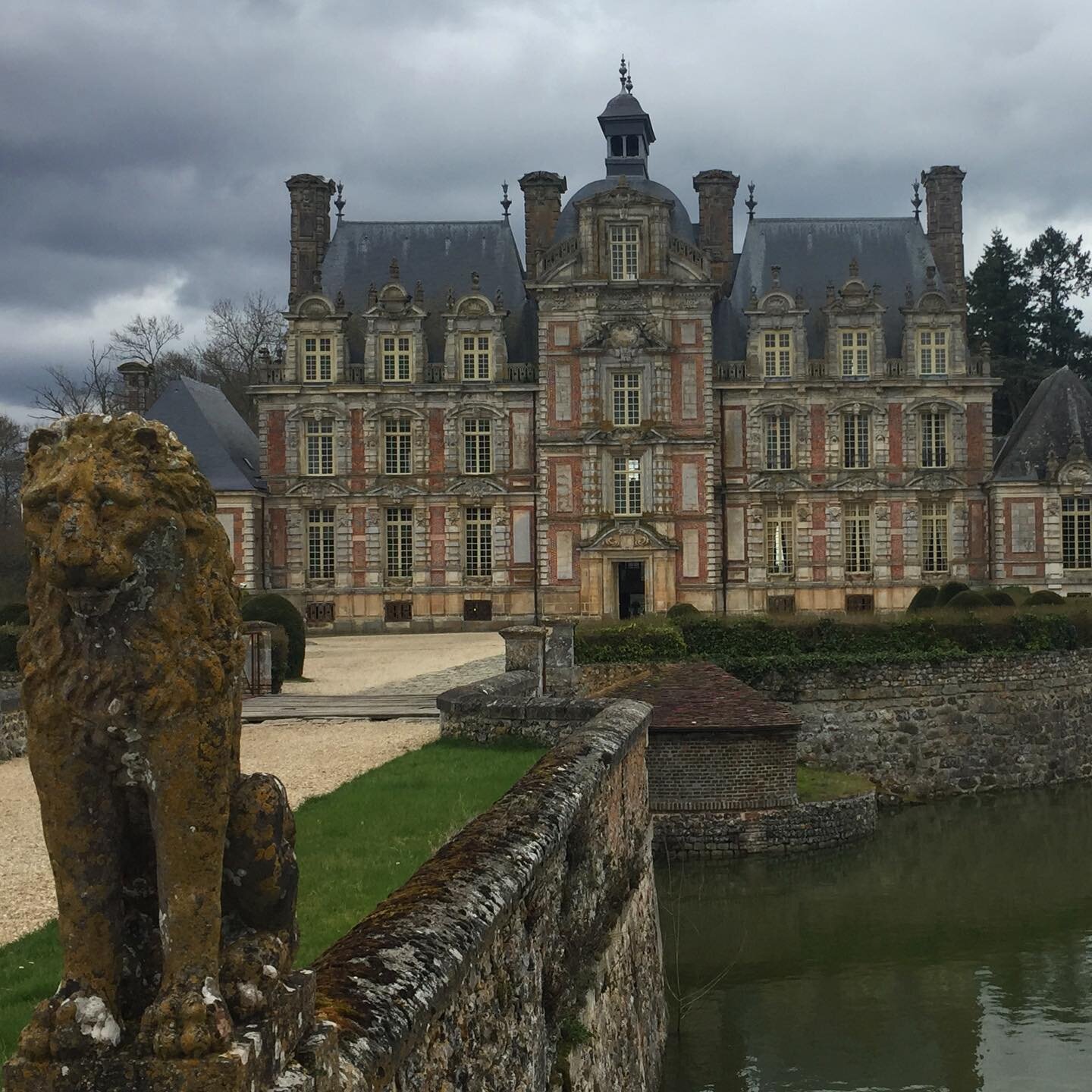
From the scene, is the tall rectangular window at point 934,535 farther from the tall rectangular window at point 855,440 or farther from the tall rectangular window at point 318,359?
the tall rectangular window at point 318,359

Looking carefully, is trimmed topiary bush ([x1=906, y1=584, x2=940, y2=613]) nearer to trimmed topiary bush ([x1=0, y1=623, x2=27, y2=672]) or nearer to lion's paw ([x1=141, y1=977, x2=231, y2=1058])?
trimmed topiary bush ([x1=0, y1=623, x2=27, y2=672])

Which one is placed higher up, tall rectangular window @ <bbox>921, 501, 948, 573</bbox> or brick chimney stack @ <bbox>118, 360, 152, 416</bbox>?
brick chimney stack @ <bbox>118, 360, 152, 416</bbox>

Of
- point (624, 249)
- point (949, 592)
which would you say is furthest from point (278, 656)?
point (624, 249)

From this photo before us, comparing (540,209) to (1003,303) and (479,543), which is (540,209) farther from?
(1003,303)

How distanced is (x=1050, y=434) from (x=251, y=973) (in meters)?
33.7

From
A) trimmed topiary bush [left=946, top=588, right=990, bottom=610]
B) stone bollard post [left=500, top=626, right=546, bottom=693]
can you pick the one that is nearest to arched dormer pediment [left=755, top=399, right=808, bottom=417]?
trimmed topiary bush [left=946, top=588, right=990, bottom=610]

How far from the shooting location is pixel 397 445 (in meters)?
33.7

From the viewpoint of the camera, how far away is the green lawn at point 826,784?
17.6m

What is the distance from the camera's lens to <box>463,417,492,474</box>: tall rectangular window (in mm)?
33656

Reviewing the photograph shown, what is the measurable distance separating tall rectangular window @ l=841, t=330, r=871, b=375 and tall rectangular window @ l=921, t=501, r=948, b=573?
3957 mm

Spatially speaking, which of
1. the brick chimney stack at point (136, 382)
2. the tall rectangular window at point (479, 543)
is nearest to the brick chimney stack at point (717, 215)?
the tall rectangular window at point (479, 543)

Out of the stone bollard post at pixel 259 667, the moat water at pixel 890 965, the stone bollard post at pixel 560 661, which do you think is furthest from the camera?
the stone bollard post at pixel 560 661

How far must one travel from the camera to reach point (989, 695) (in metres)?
21.6

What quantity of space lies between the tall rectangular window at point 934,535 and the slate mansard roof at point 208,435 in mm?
17502
